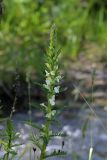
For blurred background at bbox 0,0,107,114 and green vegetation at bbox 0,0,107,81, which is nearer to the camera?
blurred background at bbox 0,0,107,114

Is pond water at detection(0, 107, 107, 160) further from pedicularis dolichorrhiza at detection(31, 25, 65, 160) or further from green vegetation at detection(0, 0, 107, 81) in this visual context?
pedicularis dolichorrhiza at detection(31, 25, 65, 160)

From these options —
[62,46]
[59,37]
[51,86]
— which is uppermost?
[59,37]

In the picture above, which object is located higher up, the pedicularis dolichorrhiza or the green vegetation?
the green vegetation

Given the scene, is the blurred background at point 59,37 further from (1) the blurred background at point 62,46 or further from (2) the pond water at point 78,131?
(2) the pond water at point 78,131

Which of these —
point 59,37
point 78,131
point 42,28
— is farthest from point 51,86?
point 59,37

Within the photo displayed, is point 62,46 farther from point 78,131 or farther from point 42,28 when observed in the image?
point 78,131

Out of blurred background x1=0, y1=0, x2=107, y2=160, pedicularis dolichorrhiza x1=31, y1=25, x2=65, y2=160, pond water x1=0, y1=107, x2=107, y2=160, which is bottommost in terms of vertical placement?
pedicularis dolichorrhiza x1=31, y1=25, x2=65, y2=160

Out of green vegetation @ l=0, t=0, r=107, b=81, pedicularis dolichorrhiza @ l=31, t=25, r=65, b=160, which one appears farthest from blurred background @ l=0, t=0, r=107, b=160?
pedicularis dolichorrhiza @ l=31, t=25, r=65, b=160

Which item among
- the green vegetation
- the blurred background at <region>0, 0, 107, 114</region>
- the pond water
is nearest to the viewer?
the pond water

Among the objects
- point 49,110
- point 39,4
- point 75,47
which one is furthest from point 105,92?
point 49,110
